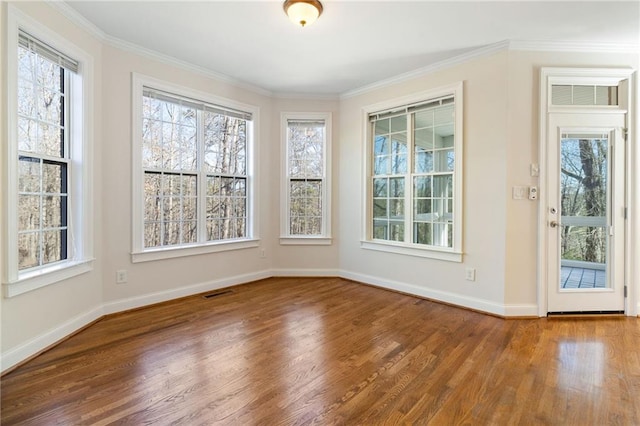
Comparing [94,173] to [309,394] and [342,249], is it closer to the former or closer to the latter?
[309,394]

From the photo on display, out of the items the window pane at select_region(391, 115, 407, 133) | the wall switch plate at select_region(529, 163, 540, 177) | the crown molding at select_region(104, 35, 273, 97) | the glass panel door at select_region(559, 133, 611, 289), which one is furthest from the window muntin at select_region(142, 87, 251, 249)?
the glass panel door at select_region(559, 133, 611, 289)

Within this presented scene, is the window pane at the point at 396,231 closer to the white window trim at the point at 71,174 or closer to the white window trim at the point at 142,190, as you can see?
the white window trim at the point at 142,190

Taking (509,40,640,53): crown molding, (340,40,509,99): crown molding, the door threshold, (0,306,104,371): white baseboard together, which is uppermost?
(340,40,509,99): crown molding

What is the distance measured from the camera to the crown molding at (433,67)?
10.3ft

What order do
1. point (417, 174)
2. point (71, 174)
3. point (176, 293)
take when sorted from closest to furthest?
point (71, 174) → point (176, 293) → point (417, 174)

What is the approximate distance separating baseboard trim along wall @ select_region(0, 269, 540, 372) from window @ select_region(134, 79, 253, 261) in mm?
501

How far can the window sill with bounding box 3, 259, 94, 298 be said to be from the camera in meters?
2.14

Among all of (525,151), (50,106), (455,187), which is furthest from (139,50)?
(525,151)

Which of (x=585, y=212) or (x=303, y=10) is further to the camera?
(x=585, y=212)

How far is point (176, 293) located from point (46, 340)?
1307 millimetres

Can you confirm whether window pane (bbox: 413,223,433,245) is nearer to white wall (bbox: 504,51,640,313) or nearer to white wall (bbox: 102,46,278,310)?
white wall (bbox: 504,51,640,313)

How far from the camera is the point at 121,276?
10.5ft

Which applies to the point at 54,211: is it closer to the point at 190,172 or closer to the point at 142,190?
the point at 142,190

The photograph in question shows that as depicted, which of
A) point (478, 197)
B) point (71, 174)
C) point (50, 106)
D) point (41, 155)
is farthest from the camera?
point (478, 197)
